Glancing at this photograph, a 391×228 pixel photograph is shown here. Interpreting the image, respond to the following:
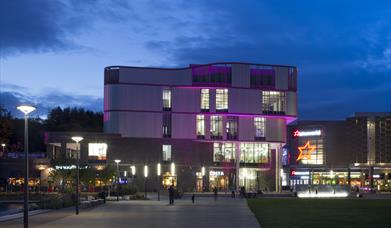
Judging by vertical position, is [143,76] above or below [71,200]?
above

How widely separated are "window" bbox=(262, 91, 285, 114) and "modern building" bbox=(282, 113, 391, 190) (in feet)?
79.3

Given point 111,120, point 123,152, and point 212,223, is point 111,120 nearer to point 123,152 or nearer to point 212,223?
point 123,152

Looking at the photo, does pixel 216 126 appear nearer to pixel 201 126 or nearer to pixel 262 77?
pixel 201 126

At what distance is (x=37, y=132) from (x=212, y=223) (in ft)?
395

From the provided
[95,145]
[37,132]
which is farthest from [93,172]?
[37,132]

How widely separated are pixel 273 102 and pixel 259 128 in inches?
201

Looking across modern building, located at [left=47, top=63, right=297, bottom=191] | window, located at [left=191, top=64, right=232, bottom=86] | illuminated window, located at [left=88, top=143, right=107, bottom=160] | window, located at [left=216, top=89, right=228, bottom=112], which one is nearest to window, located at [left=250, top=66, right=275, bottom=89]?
modern building, located at [left=47, top=63, right=297, bottom=191]

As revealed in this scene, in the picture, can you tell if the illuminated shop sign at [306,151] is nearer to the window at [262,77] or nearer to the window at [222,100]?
the window at [262,77]

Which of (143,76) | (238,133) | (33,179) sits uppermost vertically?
(143,76)

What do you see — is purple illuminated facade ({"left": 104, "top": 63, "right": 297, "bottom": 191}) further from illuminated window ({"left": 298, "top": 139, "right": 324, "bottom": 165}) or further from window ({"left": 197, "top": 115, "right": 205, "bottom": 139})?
illuminated window ({"left": 298, "top": 139, "right": 324, "bottom": 165})

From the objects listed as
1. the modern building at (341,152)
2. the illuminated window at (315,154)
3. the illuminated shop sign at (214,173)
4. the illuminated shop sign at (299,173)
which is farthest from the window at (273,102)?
the illuminated shop sign at (299,173)

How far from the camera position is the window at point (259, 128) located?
112438 mm

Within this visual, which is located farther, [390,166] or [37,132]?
[37,132]

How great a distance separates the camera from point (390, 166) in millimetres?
134500
